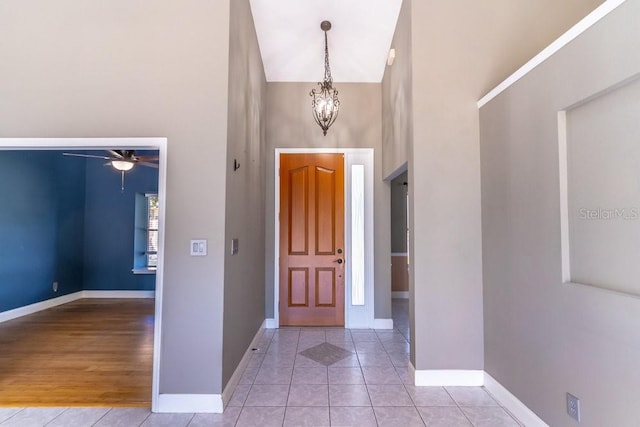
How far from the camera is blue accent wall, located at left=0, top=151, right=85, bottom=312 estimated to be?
464 centimetres

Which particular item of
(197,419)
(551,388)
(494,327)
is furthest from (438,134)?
(197,419)

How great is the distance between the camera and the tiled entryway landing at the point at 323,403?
2.21 m

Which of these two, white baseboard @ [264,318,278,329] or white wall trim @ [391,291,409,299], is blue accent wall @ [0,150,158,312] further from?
white wall trim @ [391,291,409,299]

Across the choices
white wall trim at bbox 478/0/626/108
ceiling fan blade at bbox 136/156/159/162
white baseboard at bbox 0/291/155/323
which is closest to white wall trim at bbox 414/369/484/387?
white wall trim at bbox 478/0/626/108

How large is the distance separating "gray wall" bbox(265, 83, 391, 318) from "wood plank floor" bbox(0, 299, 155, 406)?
1.79 metres

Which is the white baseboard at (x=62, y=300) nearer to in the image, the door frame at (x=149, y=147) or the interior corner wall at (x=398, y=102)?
the door frame at (x=149, y=147)

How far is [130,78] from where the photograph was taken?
2.44m

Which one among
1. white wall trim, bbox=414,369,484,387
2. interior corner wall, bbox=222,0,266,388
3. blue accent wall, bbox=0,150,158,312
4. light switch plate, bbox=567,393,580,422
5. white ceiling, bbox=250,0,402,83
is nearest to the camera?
light switch plate, bbox=567,393,580,422

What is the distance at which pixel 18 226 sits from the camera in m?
4.79

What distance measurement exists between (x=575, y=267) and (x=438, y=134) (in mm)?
1469

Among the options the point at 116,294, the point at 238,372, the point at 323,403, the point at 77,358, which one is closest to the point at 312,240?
the point at 238,372

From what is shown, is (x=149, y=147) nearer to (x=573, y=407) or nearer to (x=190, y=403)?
(x=190, y=403)

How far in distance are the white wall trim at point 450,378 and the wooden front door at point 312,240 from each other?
5.69ft

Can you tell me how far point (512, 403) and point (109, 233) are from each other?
688cm
